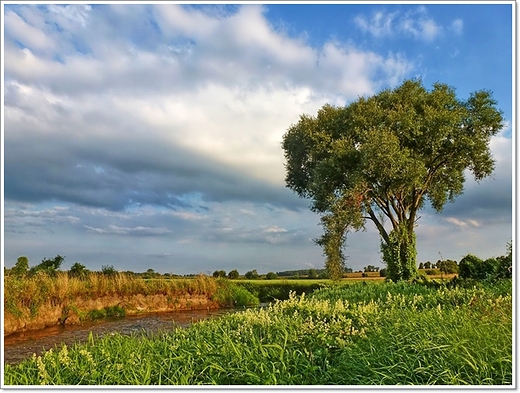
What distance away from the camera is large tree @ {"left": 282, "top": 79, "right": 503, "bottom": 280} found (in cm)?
1730

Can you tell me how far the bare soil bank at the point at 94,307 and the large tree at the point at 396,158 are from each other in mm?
7610

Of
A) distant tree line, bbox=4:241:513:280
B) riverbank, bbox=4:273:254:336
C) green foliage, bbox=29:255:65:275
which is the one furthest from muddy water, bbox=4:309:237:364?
green foliage, bbox=29:255:65:275

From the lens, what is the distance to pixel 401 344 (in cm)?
517

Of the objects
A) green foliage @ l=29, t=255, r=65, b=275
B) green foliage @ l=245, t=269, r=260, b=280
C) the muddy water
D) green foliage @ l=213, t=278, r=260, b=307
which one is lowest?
the muddy water

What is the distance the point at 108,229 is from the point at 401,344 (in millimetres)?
5891

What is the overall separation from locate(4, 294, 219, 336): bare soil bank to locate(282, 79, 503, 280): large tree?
761 cm

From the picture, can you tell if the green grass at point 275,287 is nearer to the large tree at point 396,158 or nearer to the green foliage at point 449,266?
the large tree at point 396,158

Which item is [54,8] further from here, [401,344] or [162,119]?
[401,344]

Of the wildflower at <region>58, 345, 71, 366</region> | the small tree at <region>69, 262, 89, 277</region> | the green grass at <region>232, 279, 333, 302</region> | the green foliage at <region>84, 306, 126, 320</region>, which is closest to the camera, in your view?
the wildflower at <region>58, 345, 71, 366</region>

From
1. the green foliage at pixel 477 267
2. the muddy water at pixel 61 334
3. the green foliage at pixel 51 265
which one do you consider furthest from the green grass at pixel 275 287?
the green foliage at pixel 477 267

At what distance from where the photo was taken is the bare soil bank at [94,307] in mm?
14273

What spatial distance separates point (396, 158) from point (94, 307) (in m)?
13.4

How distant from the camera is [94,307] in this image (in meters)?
17.9

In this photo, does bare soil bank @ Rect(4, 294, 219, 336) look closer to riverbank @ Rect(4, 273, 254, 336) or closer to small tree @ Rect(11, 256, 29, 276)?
riverbank @ Rect(4, 273, 254, 336)
